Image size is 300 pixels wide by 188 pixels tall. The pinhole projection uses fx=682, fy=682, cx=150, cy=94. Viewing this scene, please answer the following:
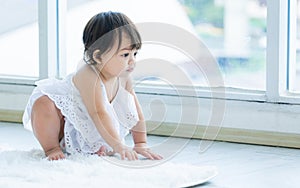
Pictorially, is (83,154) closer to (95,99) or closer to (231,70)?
(95,99)

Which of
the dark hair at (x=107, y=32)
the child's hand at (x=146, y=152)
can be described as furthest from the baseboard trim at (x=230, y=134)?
the dark hair at (x=107, y=32)

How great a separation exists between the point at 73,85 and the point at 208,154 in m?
0.38

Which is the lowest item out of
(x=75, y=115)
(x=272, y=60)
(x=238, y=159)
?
(x=238, y=159)

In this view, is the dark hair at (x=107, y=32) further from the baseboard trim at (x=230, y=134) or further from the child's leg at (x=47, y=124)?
the baseboard trim at (x=230, y=134)

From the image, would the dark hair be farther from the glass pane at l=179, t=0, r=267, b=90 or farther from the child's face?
the glass pane at l=179, t=0, r=267, b=90

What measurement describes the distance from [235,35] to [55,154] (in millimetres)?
653

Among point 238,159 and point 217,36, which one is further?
point 217,36

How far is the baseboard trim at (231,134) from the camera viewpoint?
174 cm

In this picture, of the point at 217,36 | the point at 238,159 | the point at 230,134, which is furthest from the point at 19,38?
the point at 238,159

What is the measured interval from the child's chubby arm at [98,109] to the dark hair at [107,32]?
4cm

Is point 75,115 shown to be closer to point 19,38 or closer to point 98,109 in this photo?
point 98,109

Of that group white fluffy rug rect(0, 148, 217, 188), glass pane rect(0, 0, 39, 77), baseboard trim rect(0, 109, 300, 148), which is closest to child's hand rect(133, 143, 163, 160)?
white fluffy rug rect(0, 148, 217, 188)

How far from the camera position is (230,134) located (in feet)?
5.96

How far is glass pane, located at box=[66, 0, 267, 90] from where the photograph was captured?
1.83m
